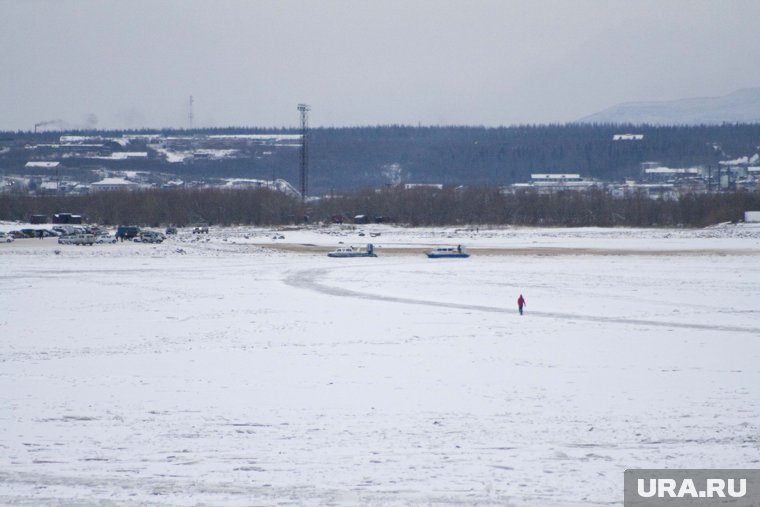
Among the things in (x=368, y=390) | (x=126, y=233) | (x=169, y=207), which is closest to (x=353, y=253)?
(x=126, y=233)

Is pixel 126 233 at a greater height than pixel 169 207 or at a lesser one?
lesser

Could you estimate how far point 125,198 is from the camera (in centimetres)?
12350

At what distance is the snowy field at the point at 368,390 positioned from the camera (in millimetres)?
11453

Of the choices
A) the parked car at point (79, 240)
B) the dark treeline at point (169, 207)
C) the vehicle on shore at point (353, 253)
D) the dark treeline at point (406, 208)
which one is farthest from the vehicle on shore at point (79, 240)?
the dark treeline at point (406, 208)

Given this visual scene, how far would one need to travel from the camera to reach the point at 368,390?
1666 centimetres

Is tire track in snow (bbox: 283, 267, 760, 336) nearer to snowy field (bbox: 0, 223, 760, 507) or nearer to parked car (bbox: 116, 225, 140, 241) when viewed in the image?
snowy field (bbox: 0, 223, 760, 507)

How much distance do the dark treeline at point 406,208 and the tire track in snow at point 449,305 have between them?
65890 mm

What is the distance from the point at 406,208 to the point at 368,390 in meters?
102

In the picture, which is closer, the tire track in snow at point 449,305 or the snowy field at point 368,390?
the snowy field at point 368,390

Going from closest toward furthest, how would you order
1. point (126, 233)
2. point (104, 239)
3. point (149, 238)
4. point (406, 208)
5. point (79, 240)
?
point (79, 240) → point (104, 239) → point (149, 238) → point (126, 233) → point (406, 208)

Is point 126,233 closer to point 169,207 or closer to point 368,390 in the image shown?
point 169,207

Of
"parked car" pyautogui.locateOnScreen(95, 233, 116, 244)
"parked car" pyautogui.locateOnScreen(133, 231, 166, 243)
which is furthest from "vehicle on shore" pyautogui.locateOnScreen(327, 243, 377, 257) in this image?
"parked car" pyautogui.locateOnScreen(95, 233, 116, 244)

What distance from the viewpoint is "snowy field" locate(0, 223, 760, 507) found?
37.6 ft

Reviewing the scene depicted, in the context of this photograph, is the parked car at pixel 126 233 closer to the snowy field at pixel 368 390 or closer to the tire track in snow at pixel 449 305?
the tire track in snow at pixel 449 305
